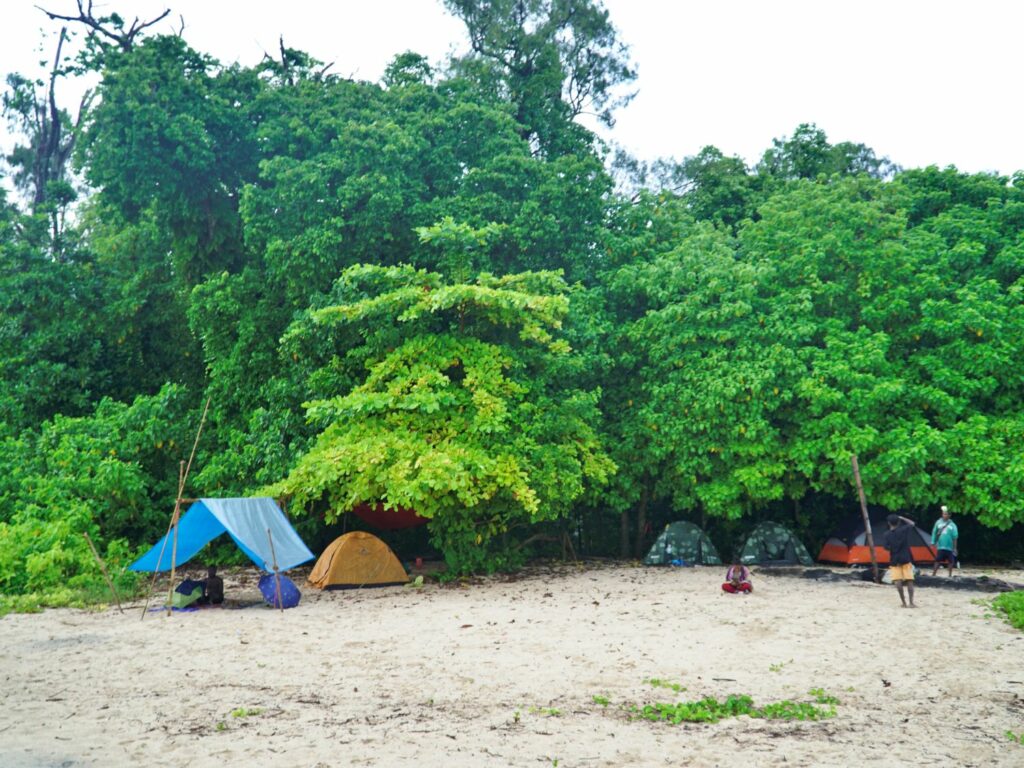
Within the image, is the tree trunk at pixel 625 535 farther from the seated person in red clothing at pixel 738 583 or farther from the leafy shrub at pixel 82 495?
the leafy shrub at pixel 82 495

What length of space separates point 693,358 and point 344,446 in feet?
24.9

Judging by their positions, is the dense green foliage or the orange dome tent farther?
the dense green foliage

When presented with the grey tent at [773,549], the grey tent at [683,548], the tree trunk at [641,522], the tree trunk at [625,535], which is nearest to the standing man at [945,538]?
the grey tent at [773,549]

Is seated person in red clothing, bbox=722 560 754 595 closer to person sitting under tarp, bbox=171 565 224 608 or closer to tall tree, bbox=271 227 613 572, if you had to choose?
tall tree, bbox=271 227 613 572

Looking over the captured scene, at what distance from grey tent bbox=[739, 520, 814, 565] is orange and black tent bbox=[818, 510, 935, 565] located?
0.98 meters

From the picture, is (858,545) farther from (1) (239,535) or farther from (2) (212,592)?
(2) (212,592)

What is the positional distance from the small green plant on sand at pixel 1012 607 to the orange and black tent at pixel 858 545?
196 inches

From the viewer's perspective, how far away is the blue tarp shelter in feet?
43.5

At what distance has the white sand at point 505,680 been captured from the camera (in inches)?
244

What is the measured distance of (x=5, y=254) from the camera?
68.1ft

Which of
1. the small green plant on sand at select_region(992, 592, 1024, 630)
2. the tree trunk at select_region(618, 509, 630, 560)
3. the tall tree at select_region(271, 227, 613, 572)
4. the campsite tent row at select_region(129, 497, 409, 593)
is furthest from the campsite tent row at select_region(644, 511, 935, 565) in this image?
the campsite tent row at select_region(129, 497, 409, 593)

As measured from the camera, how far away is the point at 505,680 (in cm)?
848

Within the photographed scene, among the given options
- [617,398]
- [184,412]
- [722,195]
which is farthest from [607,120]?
[184,412]

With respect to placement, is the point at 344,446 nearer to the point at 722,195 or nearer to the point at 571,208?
the point at 571,208
